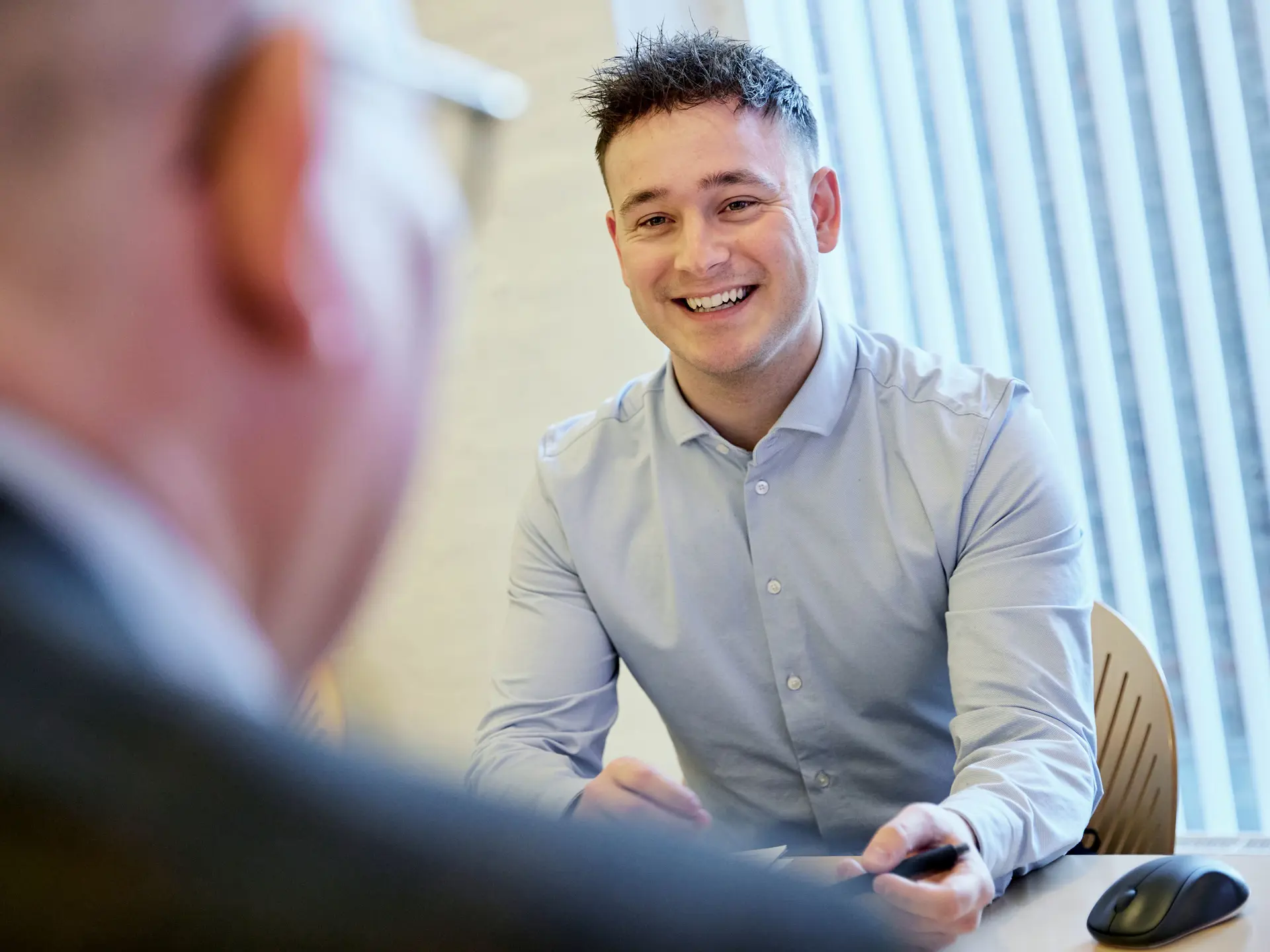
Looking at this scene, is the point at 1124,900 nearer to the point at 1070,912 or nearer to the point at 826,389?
the point at 1070,912

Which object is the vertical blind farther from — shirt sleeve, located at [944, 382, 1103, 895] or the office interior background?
shirt sleeve, located at [944, 382, 1103, 895]

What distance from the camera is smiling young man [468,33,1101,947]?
1.38 metres

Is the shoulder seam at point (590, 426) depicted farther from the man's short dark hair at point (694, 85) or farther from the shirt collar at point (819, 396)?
the man's short dark hair at point (694, 85)

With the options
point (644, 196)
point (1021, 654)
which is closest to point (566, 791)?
point (1021, 654)

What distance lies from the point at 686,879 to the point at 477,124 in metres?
0.15

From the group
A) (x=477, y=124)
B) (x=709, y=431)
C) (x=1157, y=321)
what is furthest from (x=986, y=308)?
(x=477, y=124)

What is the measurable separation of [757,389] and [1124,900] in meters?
0.79

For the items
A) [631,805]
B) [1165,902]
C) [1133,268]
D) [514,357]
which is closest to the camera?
[1165,902]

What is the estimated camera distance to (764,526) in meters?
1.48

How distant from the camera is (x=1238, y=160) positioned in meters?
2.07

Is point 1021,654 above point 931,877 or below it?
above

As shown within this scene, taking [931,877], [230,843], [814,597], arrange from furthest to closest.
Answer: [814,597]
[931,877]
[230,843]

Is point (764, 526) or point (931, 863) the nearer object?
point (931, 863)

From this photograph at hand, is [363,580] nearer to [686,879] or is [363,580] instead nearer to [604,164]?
[686,879]
